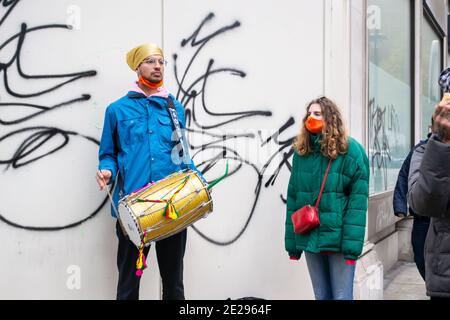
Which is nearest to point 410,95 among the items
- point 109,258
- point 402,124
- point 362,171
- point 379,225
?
point 402,124

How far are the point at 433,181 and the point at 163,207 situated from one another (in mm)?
1435

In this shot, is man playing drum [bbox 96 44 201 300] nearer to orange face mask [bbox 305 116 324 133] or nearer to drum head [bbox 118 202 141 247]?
drum head [bbox 118 202 141 247]

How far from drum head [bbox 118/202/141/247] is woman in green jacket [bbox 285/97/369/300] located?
105cm

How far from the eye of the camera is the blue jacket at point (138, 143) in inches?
133

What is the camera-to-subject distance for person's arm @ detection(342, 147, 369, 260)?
11.5 ft

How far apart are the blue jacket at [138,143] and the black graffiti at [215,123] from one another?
0.70m

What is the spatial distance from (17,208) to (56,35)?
113 cm

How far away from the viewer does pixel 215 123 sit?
4270 millimetres

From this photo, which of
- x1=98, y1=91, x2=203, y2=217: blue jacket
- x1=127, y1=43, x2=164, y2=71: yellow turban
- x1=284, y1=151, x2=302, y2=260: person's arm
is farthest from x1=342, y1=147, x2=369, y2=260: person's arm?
x1=127, y1=43, x2=164, y2=71: yellow turban

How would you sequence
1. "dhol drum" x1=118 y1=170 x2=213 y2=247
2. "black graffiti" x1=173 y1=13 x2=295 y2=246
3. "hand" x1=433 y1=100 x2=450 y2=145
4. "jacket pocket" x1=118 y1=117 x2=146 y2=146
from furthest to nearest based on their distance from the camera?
"black graffiti" x1=173 y1=13 x2=295 y2=246 → "jacket pocket" x1=118 y1=117 x2=146 y2=146 → "dhol drum" x1=118 y1=170 x2=213 y2=247 → "hand" x1=433 y1=100 x2=450 y2=145

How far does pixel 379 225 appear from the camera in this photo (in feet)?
19.4

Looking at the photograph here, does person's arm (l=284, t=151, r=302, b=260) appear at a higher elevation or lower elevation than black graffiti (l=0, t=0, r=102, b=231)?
lower

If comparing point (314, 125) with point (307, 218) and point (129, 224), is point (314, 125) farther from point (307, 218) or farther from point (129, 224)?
point (129, 224)
